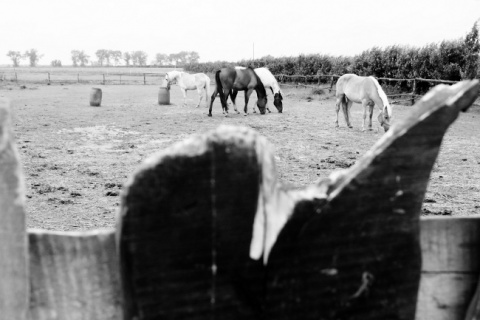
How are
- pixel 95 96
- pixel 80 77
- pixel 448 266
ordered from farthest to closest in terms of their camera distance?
pixel 80 77
pixel 95 96
pixel 448 266

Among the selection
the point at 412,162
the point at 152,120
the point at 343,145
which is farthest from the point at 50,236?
the point at 152,120

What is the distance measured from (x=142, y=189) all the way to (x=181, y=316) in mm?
285

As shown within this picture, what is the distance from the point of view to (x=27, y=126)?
1114 centimetres

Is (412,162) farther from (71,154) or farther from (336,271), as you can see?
(71,154)

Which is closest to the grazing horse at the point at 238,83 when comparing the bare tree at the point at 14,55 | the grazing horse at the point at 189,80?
the grazing horse at the point at 189,80

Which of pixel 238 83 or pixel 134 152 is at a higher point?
pixel 238 83

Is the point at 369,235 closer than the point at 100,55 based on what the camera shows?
Yes

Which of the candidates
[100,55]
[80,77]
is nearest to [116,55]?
[100,55]

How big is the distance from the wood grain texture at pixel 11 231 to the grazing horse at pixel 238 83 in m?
13.6

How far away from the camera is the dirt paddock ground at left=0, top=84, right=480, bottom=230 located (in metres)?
5.10

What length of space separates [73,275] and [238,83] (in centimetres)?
1431

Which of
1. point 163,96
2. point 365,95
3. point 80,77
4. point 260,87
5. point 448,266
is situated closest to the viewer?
point 448,266

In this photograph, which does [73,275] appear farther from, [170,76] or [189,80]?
[170,76]

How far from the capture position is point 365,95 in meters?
10.8
